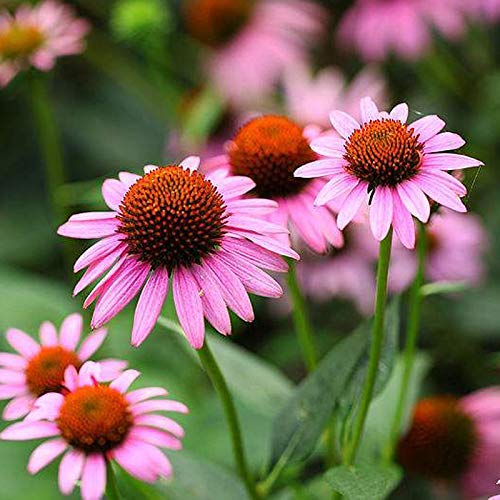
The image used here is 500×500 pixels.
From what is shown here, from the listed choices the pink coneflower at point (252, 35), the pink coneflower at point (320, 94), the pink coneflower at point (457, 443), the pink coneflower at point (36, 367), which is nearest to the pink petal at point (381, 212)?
the pink coneflower at point (36, 367)

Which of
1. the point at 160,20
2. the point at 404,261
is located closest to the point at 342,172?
the point at 404,261

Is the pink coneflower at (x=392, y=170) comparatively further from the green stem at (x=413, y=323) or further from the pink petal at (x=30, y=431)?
the pink petal at (x=30, y=431)

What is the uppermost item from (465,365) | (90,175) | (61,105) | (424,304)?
(61,105)

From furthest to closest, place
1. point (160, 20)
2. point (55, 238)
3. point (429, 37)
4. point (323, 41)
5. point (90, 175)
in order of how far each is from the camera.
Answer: point (323, 41)
point (90, 175)
point (55, 238)
point (429, 37)
point (160, 20)

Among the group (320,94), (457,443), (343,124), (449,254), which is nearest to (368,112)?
(343,124)

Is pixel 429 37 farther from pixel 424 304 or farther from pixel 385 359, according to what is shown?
pixel 385 359

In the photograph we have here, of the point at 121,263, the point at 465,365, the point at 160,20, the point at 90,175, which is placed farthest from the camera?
the point at 90,175
